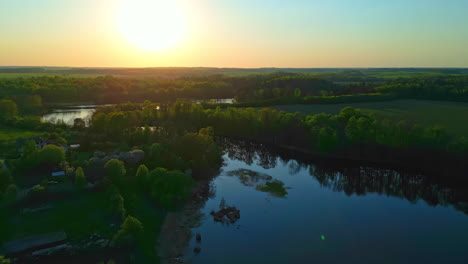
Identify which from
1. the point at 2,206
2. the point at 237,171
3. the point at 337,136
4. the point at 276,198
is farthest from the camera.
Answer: the point at 337,136

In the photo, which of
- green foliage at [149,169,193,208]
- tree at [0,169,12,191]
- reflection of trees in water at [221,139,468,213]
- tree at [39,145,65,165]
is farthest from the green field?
tree at [0,169,12,191]

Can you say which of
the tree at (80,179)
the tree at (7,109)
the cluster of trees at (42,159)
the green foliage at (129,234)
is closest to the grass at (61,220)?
the green foliage at (129,234)

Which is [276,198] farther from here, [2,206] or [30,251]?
[2,206]

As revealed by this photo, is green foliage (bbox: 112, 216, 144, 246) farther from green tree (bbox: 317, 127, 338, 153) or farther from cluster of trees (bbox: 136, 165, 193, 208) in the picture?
green tree (bbox: 317, 127, 338, 153)

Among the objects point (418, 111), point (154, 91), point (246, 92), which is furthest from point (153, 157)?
point (154, 91)

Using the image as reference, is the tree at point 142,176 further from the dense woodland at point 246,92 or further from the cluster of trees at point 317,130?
the dense woodland at point 246,92

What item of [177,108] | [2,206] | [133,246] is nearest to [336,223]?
[133,246]
